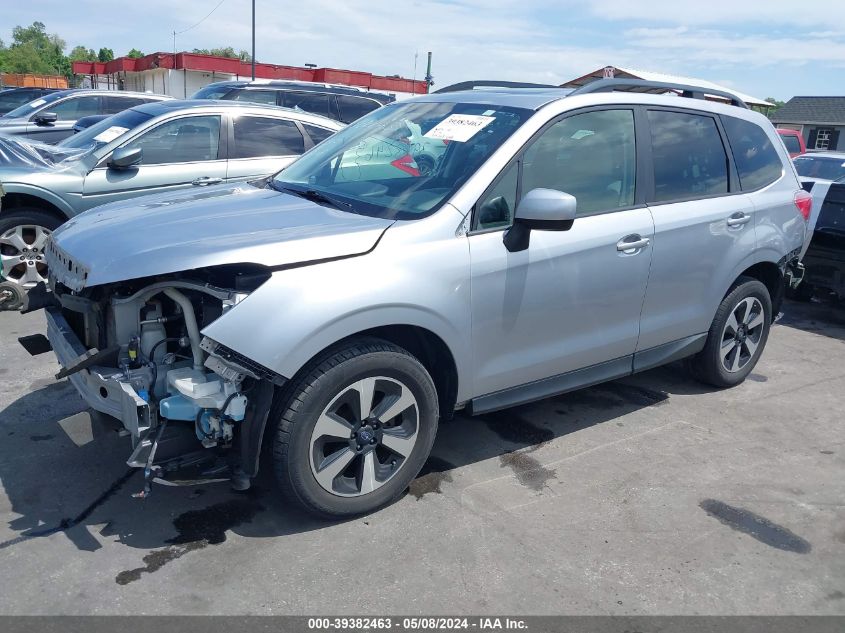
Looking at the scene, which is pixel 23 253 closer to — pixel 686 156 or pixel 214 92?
pixel 686 156

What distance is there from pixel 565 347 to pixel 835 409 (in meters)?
2.45

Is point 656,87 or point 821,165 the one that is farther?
point 821,165

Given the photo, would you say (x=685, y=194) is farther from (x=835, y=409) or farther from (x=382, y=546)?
(x=382, y=546)

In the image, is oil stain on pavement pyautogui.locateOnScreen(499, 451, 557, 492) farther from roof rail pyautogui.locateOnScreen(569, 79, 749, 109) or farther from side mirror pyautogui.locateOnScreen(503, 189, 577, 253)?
roof rail pyautogui.locateOnScreen(569, 79, 749, 109)

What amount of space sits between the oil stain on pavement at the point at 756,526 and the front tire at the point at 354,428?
149 cm

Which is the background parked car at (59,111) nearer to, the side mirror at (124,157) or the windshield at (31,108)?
the windshield at (31,108)

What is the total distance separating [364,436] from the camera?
3291 mm

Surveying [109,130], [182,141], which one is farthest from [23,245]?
[182,141]

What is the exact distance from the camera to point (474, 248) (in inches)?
136

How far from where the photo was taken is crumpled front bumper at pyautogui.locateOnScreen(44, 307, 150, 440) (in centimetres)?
295

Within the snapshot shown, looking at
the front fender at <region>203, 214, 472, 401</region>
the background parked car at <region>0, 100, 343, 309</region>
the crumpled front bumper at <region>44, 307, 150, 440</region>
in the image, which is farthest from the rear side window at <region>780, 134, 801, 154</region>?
the crumpled front bumper at <region>44, 307, 150, 440</region>

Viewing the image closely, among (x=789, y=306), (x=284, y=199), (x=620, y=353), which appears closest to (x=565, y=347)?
(x=620, y=353)

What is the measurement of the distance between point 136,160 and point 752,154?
197 inches

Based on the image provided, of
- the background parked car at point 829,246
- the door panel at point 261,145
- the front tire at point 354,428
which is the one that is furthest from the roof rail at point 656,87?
the door panel at point 261,145
